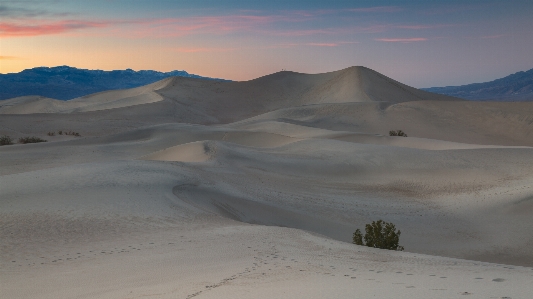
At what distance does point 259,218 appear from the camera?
13.6 m

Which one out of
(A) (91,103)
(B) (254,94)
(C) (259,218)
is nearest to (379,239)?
(C) (259,218)

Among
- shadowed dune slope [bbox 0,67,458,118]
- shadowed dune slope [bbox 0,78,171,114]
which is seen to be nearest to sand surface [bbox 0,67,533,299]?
shadowed dune slope [bbox 0,67,458,118]

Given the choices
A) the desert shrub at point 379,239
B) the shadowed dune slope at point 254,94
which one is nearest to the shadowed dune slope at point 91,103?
the shadowed dune slope at point 254,94

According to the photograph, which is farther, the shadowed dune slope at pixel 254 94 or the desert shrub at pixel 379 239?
the shadowed dune slope at pixel 254 94

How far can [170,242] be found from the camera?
9164mm

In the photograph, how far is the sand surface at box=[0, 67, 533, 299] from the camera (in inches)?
249

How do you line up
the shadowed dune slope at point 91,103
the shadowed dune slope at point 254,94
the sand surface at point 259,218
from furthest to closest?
1. the shadowed dune slope at point 91,103
2. the shadowed dune slope at point 254,94
3. the sand surface at point 259,218

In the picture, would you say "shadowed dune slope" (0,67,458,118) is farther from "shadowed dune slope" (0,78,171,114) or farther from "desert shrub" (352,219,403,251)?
"desert shrub" (352,219,403,251)

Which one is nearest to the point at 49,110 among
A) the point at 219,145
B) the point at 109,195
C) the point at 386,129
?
the point at 386,129

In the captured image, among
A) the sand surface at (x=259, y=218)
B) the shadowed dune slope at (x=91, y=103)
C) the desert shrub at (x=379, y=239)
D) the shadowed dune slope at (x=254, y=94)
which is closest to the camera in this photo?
the sand surface at (x=259, y=218)

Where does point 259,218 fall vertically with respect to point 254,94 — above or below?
below

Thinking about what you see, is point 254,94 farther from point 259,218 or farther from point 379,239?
point 379,239

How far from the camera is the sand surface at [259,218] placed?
632cm

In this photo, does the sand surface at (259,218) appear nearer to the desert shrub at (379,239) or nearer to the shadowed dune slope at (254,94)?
the desert shrub at (379,239)
